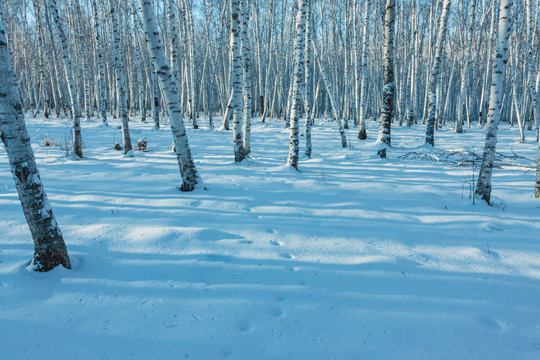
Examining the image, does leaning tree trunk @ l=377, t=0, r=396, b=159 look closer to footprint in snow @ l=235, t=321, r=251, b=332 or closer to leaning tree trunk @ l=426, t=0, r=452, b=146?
leaning tree trunk @ l=426, t=0, r=452, b=146

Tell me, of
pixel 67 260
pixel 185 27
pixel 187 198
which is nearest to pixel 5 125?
pixel 67 260

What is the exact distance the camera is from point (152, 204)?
14.2 ft

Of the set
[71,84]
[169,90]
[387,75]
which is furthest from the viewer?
[71,84]

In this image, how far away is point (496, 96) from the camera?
426cm

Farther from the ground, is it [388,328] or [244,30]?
[244,30]

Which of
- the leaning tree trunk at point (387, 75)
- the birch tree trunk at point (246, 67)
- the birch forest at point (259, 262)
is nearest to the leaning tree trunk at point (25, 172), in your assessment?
the birch forest at point (259, 262)

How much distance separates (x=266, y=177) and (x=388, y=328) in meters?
4.16

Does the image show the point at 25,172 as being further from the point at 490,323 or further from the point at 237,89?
the point at 237,89

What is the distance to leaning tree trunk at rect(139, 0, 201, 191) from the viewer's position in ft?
14.2

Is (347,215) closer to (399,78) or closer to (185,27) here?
(185,27)

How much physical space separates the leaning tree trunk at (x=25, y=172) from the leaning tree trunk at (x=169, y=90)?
7.39ft

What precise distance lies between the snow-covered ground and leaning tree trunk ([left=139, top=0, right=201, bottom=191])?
38 centimetres

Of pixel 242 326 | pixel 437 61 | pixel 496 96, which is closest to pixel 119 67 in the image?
pixel 242 326

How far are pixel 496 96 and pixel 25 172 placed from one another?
5984 millimetres
